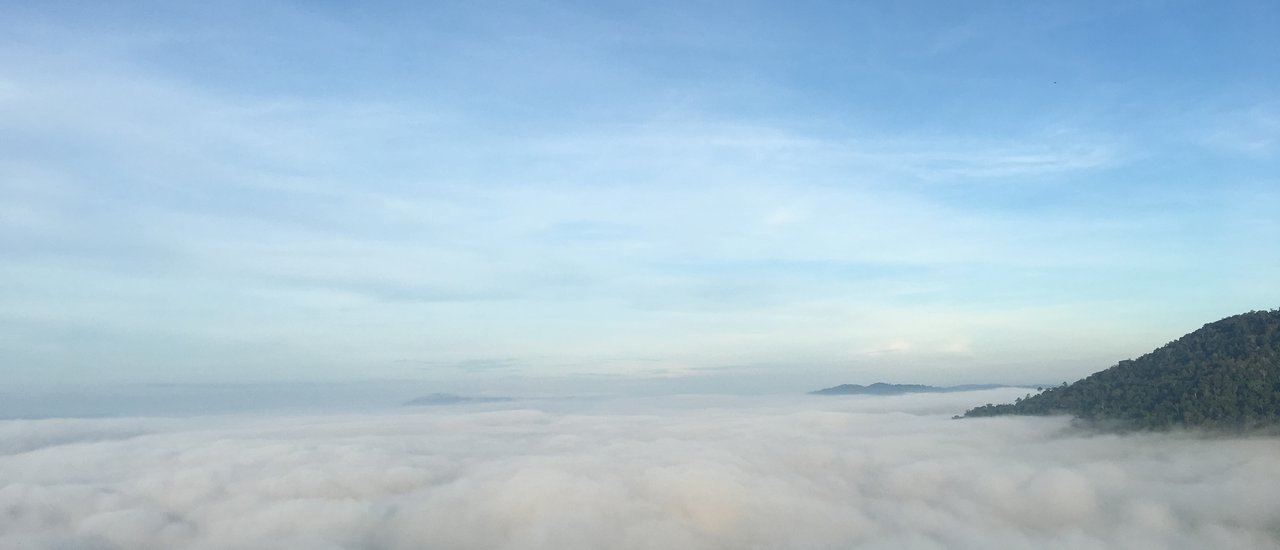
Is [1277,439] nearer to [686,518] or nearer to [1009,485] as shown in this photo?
[1009,485]

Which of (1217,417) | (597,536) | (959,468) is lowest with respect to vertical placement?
(597,536)

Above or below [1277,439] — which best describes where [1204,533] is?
below

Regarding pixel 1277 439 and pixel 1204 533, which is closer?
pixel 1204 533

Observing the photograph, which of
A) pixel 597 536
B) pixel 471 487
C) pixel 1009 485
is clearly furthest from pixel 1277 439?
pixel 471 487

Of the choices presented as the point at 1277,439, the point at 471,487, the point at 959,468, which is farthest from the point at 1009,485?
the point at 471,487

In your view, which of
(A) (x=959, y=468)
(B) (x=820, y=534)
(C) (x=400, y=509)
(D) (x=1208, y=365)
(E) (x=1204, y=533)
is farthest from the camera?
(C) (x=400, y=509)

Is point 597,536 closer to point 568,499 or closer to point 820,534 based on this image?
point 568,499

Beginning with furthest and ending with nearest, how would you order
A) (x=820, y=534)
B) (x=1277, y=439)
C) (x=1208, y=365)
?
(x=1208, y=365), (x=820, y=534), (x=1277, y=439)
